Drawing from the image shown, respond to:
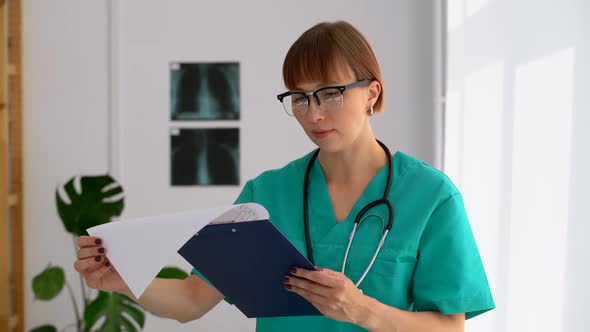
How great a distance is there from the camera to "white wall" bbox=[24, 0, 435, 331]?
3205 millimetres

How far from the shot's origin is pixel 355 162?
1360 millimetres

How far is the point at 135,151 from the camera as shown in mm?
3262

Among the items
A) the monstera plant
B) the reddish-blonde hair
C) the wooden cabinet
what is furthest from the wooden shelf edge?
the reddish-blonde hair

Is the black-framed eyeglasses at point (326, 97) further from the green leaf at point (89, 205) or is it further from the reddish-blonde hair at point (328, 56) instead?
the green leaf at point (89, 205)

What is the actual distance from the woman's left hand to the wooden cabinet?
7.37 feet

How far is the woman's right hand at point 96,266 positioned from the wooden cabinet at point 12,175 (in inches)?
76.6

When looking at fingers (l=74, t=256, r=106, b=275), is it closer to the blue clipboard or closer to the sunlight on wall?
the blue clipboard

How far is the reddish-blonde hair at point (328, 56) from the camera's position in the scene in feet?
4.12

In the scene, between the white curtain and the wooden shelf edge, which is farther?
the wooden shelf edge

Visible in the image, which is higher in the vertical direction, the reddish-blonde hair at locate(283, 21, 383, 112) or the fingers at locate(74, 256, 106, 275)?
the reddish-blonde hair at locate(283, 21, 383, 112)

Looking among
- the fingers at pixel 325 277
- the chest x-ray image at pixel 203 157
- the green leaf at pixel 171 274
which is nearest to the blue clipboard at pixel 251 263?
the fingers at pixel 325 277

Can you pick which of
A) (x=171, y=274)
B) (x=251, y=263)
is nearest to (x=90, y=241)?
(x=251, y=263)

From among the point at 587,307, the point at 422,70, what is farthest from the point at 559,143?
the point at 422,70

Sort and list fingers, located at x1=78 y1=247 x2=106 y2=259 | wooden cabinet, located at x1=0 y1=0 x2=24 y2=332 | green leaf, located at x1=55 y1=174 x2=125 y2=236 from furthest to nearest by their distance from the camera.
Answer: wooden cabinet, located at x1=0 y1=0 x2=24 y2=332
green leaf, located at x1=55 y1=174 x2=125 y2=236
fingers, located at x1=78 y1=247 x2=106 y2=259
